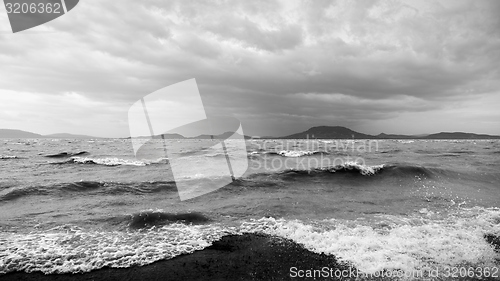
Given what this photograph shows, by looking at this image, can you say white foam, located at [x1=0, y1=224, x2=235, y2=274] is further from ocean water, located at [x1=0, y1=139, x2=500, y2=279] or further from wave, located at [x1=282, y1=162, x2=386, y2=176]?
wave, located at [x1=282, y1=162, x2=386, y2=176]

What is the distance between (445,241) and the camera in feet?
19.1

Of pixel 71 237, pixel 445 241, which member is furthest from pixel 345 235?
pixel 71 237

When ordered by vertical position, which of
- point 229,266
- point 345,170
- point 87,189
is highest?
point 345,170

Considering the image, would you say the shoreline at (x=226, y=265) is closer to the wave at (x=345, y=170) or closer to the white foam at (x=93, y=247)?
the white foam at (x=93, y=247)

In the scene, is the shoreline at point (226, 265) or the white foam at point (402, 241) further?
the white foam at point (402, 241)

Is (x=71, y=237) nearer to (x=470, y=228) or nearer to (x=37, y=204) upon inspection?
(x=37, y=204)

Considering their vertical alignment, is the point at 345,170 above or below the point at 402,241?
above

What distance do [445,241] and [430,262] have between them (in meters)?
1.39

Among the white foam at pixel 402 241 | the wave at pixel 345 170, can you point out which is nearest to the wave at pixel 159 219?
the white foam at pixel 402 241

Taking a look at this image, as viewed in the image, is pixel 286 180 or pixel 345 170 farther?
pixel 345 170

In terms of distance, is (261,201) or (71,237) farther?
(261,201)

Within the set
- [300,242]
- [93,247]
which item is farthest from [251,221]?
[93,247]

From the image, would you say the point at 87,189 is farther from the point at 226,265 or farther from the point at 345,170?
the point at 345,170

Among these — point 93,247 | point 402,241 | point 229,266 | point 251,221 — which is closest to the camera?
point 229,266
